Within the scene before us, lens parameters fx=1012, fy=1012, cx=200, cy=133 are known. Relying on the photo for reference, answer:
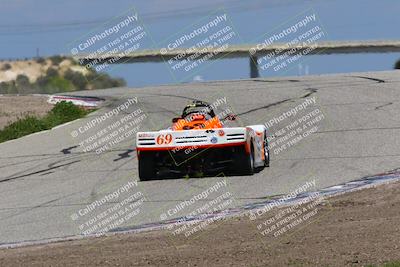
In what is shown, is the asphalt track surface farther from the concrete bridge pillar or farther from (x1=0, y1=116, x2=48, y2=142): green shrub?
the concrete bridge pillar

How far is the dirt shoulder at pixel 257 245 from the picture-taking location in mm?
9219

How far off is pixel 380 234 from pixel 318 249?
29.4 inches

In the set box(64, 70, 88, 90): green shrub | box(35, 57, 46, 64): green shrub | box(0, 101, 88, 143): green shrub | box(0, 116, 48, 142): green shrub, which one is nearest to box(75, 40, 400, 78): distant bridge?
box(64, 70, 88, 90): green shrub

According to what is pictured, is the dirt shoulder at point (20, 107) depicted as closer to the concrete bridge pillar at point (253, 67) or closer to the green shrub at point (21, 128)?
the green shrub at point (21, 128)

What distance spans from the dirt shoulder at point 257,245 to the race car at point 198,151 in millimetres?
3795

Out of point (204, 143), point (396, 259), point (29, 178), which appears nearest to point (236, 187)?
point (204, 143)

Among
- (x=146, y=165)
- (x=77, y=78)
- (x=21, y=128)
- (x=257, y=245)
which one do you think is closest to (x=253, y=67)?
(x=77, y=78)

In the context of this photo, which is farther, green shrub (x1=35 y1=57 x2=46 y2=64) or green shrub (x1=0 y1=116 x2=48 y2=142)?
green shrub (x1=35 y1=57 x2=46 y2=64)

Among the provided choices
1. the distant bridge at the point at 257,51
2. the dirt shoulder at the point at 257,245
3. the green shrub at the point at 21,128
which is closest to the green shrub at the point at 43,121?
the green shrub at the point at 21,128

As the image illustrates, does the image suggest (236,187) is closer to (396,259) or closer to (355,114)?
(396,259)

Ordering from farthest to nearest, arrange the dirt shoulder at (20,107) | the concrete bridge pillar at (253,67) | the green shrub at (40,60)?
the concrete bridge pillar at (253,67), the green shrub at (40,60), the dirt shoulder at (20,107)

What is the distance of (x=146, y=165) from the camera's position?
16.5m

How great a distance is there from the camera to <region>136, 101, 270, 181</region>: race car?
632 inches

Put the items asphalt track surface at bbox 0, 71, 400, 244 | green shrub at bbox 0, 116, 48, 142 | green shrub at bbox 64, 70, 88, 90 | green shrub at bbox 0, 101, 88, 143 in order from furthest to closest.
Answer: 1. green shrub at bbox 64, 70, 88, 90
2. green shrub at bbox 0, 101, 88, 143
3. green shrub at bbox 0, 116, 48, 142
4. asphalt track surface at bbox 0, 71, 400, 244
